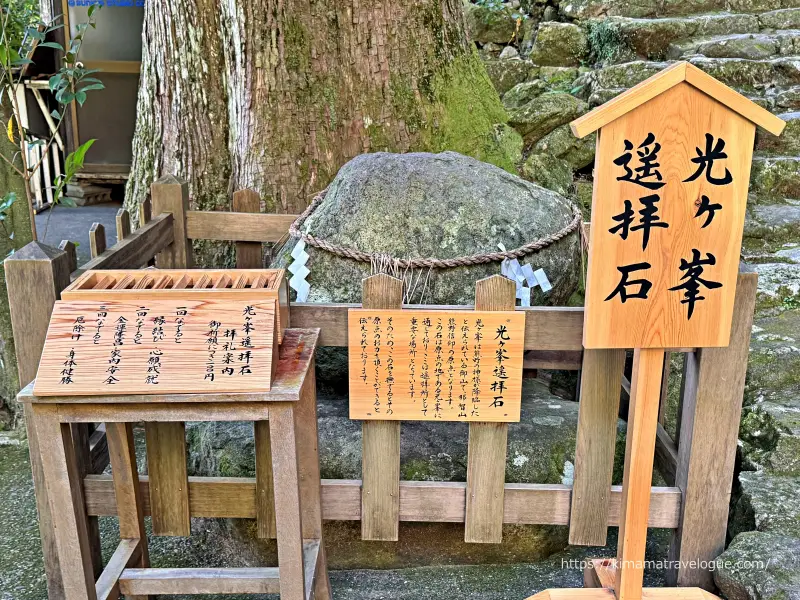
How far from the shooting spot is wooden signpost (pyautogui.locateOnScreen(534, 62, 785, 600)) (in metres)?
1.84

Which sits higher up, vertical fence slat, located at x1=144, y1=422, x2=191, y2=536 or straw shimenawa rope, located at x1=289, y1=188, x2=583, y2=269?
straw shimenawa rope, located at x1=289, y1=188, x2=583, y2=269

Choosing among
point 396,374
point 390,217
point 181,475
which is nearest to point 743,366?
point 396,374

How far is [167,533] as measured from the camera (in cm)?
242

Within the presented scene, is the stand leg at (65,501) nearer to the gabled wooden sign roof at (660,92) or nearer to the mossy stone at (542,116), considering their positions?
the gabled wooden sign roof at (660,92)

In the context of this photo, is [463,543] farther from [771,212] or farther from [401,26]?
[771,212]

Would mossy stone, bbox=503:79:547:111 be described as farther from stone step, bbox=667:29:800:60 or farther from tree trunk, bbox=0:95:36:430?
tree trunk, bbox=0:95:36:430

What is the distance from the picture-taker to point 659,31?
6.05 meters

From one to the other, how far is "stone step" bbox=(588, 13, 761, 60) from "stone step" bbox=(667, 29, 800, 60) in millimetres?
177

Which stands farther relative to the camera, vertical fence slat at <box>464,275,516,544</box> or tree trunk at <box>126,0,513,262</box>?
tree trunk at <box>126,0,513,262</box>

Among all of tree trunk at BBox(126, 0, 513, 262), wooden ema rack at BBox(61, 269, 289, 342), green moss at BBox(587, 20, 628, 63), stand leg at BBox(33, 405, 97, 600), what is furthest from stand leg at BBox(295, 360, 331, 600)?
green moss at BBox(587, 20, 628, 63)

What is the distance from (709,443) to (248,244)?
2.17 m

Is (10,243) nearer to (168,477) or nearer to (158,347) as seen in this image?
(168,477)

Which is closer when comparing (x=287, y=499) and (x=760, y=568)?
(x=287, y=499)

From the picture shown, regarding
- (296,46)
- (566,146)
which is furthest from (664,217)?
(566,146)
